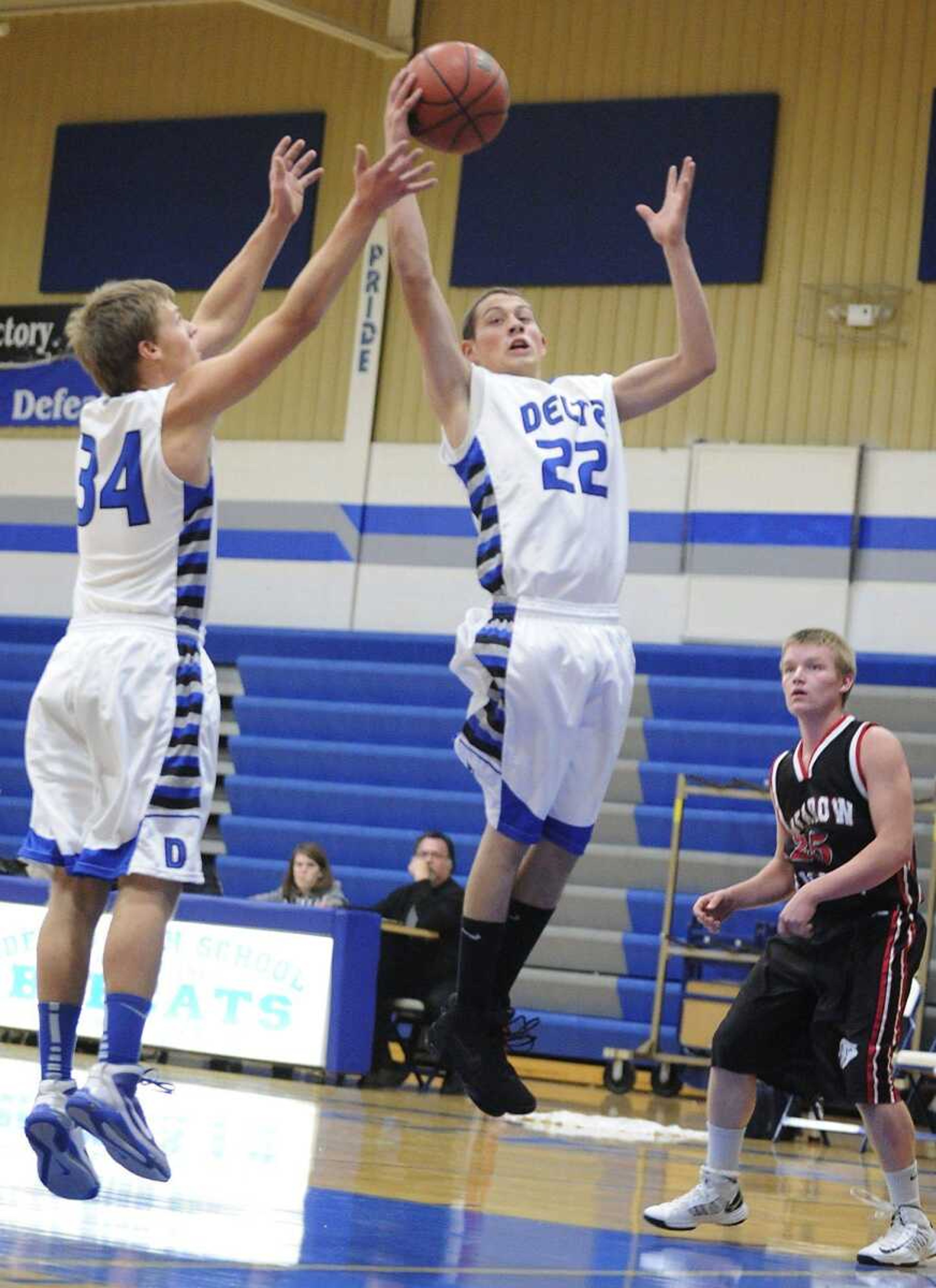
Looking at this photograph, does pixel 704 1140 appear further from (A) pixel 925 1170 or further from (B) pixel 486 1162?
(B) pixel 486 1162

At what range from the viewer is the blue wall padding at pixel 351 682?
15180 mm

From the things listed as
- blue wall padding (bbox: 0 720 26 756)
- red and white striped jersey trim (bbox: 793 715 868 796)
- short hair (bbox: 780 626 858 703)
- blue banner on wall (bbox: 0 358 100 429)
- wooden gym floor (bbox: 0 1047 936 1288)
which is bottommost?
wooden gym floor (bbox: 0 1047 936 1288)

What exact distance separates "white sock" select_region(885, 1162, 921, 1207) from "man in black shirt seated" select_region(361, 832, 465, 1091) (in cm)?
545

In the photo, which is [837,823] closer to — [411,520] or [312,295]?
[312,295]

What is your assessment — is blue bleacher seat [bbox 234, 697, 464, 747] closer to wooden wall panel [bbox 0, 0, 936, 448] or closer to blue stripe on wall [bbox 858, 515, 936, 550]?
wooden wall panel [bbox 0, 0, 936, 448]

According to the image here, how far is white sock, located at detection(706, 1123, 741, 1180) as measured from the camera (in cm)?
562

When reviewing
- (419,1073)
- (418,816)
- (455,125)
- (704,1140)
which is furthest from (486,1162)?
(418,816)

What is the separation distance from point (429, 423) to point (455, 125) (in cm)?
1126

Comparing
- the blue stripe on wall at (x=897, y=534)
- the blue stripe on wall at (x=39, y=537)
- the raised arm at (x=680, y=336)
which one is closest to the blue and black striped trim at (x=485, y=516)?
the raised arm at (x=680, y=336)

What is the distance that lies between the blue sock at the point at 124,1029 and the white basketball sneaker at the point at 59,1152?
0.63 ft

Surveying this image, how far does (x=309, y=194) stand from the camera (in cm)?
1684

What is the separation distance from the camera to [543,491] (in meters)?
5.02

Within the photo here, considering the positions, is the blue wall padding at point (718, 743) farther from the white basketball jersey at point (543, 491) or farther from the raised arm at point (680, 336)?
the white basketball jersey at point (543, 491)

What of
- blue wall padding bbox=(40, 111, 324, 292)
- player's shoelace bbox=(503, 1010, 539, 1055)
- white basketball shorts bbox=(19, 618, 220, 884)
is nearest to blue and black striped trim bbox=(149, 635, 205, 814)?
white basketball shorts bbox=(19, 618, 220, 884)
